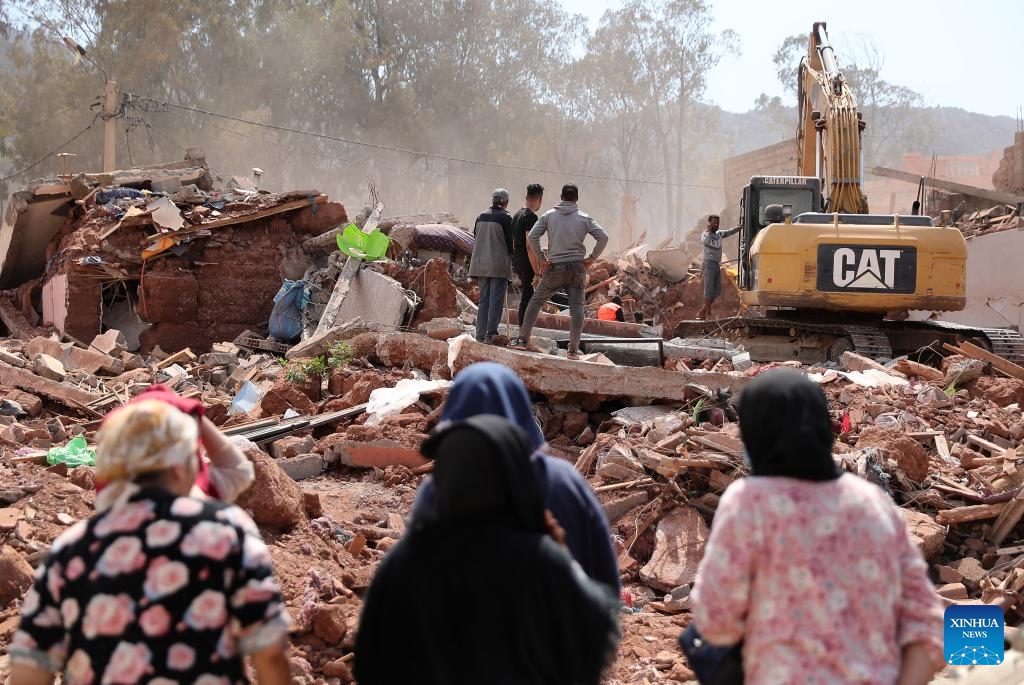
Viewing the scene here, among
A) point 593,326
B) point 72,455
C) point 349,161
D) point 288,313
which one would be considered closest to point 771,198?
point 593,326

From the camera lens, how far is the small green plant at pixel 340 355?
11.3 meters

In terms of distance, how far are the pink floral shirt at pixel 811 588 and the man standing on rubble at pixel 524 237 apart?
740cm

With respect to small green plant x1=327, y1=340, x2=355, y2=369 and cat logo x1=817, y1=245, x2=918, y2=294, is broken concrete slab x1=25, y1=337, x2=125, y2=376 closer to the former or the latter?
small green plant x1=327, y1=340, x2=355, y2=369

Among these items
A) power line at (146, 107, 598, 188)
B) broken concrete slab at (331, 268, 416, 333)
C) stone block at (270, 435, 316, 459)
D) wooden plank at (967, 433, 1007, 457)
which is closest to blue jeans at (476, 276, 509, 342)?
stone block at (270, 435, 316, 459)

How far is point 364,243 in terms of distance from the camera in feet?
50.0

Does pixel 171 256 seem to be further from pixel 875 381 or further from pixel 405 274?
pixel 875 381

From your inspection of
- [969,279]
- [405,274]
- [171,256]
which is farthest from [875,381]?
[969,279]

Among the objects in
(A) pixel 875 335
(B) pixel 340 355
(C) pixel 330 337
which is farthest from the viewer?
(A) pixel 875 335

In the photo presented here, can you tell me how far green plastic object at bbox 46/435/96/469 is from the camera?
306 inches

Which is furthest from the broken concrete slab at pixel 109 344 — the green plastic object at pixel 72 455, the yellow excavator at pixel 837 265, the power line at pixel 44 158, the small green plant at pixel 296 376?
the power line at pixel 44 158

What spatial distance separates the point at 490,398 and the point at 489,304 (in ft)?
25.4

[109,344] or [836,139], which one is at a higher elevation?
[836,139]

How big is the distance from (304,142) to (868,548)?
47.2 metres

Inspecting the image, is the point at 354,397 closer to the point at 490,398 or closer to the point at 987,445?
the point at 987,445
